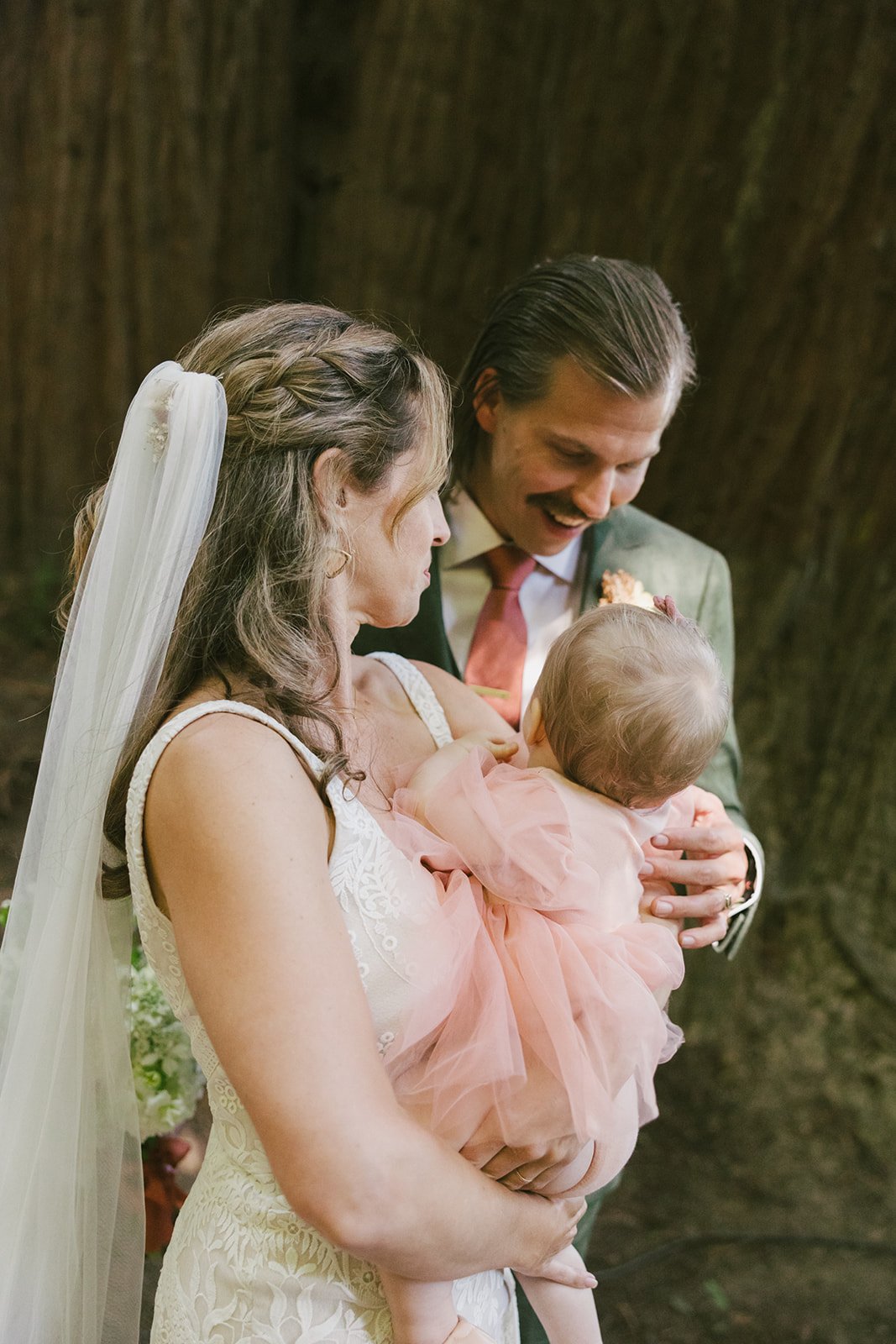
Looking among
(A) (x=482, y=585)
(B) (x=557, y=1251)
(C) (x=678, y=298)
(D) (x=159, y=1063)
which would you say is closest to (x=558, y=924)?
(B) (x=557, y=1251)

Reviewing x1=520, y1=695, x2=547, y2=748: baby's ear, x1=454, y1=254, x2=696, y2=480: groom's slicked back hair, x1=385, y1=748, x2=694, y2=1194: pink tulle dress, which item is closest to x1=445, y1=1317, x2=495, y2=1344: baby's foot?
x1=385, y1=748, x2=694, y2=1194: pink tulle dress

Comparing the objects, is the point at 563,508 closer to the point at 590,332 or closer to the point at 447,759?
the point at 590,332

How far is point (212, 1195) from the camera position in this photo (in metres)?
1.66

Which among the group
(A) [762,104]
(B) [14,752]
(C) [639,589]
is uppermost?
(A) [762,104]

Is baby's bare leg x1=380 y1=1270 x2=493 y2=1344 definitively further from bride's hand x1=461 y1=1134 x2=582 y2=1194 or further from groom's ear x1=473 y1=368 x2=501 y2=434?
groom's ear x1=473 y1=368 x2=501 y2=434

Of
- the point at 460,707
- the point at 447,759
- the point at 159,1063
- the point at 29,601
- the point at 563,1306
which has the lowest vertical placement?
the point at 29,601

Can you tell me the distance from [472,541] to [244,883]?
4.88 ft

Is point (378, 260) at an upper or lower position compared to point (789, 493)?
upper

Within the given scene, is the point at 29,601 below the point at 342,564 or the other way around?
below

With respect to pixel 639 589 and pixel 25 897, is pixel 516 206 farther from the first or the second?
pixel 25 897

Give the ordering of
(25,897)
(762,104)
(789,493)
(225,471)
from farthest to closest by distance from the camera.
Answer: (789,493), (762,104), (25,897), (225,471)

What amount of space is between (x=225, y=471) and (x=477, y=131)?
9.11ft

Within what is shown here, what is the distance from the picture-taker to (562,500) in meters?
2.56

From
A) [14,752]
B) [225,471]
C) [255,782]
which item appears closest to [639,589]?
[225,471]
